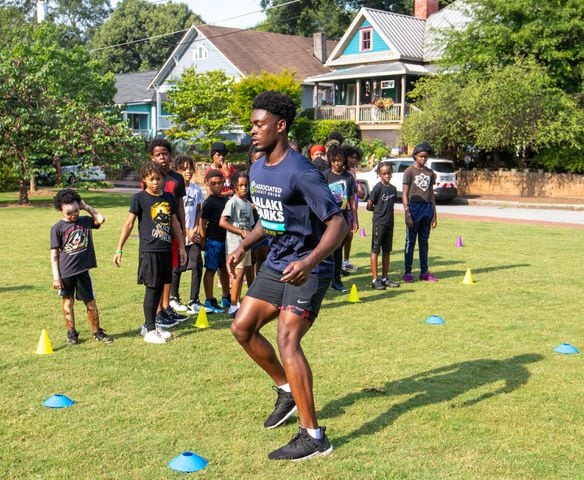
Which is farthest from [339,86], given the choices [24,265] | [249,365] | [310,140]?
[249,365]

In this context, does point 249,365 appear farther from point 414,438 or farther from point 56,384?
point 414,438

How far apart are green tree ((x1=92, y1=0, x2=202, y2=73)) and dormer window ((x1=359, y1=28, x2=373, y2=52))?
1346 inches

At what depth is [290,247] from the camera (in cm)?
485

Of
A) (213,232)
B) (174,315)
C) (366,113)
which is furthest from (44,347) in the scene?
(366,113)

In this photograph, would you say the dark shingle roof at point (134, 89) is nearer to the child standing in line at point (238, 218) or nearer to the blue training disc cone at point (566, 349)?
the child standing in line at point (238, 218)

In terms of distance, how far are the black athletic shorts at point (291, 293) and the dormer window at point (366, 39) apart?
43374mm

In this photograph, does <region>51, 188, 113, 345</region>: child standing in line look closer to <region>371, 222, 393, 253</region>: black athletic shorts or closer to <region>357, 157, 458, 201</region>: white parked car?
<region>371, 222, 393, 253</region>: black athletic shorts

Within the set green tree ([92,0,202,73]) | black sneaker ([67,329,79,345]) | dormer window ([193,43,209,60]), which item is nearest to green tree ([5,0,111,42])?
green tree ([92,0,202,73])

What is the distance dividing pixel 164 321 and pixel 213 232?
50.8 inches

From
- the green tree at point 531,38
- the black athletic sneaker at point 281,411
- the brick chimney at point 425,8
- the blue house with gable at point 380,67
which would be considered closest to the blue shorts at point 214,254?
the black athletic sneaker at point 281,411

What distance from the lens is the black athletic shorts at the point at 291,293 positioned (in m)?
4.71

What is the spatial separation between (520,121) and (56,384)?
1068 inches

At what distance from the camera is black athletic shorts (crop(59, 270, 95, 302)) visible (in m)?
7.13

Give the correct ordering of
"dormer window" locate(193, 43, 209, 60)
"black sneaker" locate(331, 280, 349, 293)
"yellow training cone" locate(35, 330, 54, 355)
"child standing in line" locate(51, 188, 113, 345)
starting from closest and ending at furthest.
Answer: "yellow training cone" locate(35, 330, 54, 355)
"child standing in line" locate(51, 188, 113, 345)
"black sneaker" locate(331, 280, 349, 293)
"dormer window" locate(193, 43, 209, 60)
